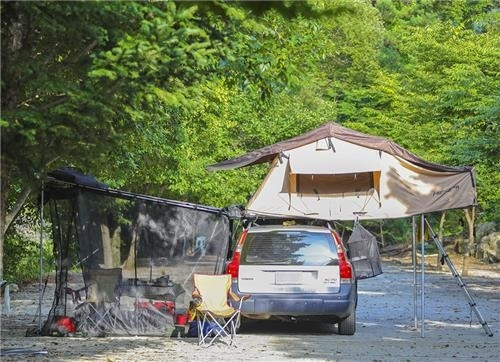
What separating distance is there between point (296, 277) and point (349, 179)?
308 centimetres

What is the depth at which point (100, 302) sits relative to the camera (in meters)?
12.9

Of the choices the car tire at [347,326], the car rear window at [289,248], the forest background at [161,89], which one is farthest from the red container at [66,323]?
the car tire at [347,326]

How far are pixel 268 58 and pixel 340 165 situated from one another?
587 cm

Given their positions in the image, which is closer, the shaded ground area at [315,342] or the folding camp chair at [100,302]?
the shaded ground area at [315,342]

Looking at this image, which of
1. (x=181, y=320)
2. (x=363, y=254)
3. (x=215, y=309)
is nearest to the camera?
(x=215, y=309)

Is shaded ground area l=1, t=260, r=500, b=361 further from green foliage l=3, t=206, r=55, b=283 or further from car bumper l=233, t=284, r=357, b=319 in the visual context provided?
green foliage l=3, t=206, r=55, b=283

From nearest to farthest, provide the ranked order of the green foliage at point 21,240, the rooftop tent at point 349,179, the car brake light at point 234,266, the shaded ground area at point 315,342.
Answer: the shaded ground area at point 315,342, the car brake light at point 234,266, the rooftop tent at point 349,179, the green foliage at point 21,240

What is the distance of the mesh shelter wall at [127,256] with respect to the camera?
12.9 m

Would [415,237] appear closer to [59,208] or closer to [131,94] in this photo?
[59,208]

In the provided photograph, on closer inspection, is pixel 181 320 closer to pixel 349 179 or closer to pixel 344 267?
pixel 344 267

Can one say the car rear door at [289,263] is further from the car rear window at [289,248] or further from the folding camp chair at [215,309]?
the folding camp chair at [215,309]

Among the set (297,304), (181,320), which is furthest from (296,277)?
(181,320)

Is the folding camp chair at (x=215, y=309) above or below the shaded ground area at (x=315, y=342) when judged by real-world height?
above

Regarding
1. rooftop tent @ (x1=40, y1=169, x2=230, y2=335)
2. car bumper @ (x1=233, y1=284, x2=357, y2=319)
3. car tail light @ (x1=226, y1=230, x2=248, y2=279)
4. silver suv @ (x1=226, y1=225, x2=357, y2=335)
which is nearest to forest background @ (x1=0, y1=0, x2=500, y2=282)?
rooftop tent @ (x1=40, y1=169, x2=230, y2=335)
